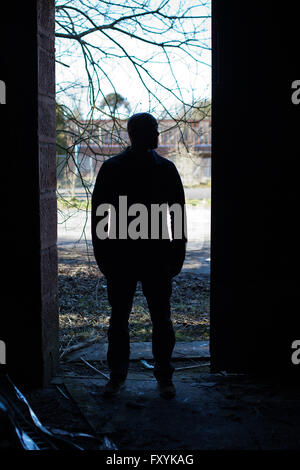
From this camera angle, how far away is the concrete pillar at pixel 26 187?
3.73m

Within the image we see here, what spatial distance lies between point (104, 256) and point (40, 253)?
19.7 inches

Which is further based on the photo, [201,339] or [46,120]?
[201,339]

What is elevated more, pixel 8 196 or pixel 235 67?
pixel 235 67

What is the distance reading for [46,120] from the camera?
3947 millimetres

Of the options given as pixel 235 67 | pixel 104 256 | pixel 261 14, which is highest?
pixel 261 14

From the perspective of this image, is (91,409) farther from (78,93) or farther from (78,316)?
(78,93)

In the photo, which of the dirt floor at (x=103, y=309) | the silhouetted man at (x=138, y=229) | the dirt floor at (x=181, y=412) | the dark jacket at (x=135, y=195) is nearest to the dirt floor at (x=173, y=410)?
the dirt floor at (x=181, y=412)

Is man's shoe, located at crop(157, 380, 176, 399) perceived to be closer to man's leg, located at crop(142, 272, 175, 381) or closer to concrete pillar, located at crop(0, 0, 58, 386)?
man's leg, located at crop(142, 272, 175, 381)

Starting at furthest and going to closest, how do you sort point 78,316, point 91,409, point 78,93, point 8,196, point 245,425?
1. point 78,316
2. point 78,93
3. point 8,196
4. point 91,409
5. point 245,425

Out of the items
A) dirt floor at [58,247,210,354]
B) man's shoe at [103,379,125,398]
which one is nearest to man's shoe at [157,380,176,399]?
man's shoe at [103,379,125,398]

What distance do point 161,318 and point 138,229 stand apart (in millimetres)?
673

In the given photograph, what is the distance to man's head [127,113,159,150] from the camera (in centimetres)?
362
